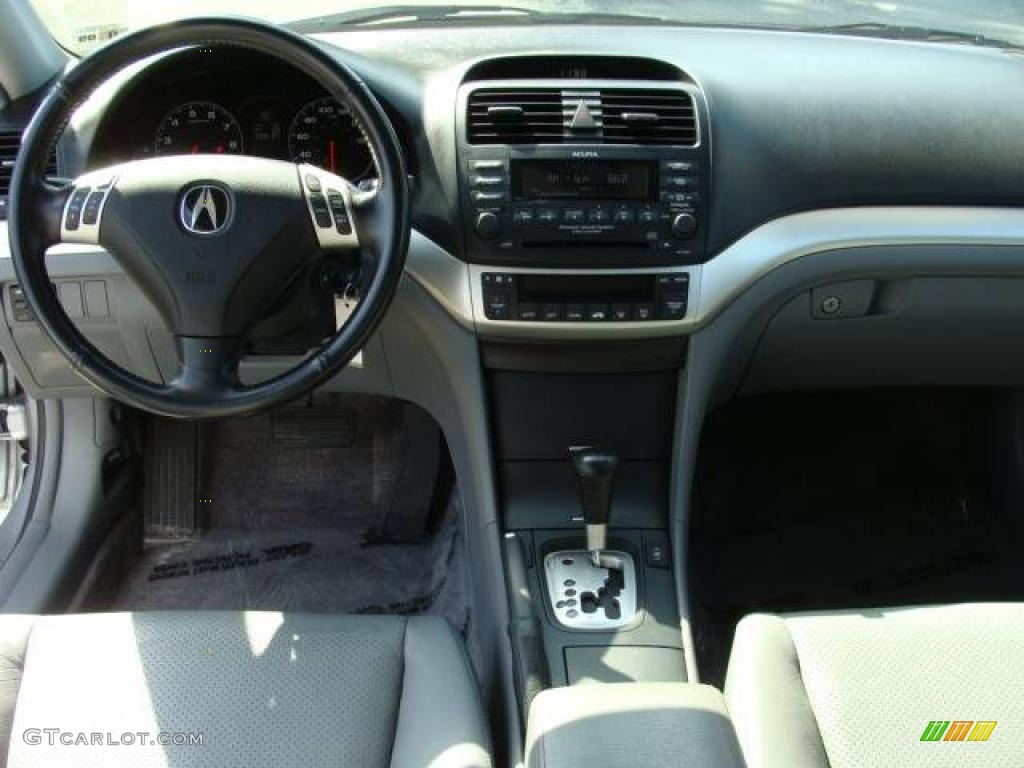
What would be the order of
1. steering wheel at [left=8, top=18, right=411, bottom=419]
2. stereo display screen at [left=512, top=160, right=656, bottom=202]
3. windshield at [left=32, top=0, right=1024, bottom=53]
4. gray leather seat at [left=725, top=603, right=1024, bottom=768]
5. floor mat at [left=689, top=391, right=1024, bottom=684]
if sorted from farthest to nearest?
1. floor mat at [left=689, top=391, right=1024, bottom=684]
2. windshield at [left=32, top=0, right=1024, bottom=53]
3. stereo display screen at [left=512, top=160, right=656, bottom=202]
4. steering wheel at [left=8, top=18, right=411, bottom=419]
5. gray leather seat at [left=725, top=603, right=1024, bottom=768]

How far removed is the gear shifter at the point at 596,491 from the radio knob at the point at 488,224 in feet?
1.31

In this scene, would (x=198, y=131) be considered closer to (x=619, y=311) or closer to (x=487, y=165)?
(x=487, y=165)

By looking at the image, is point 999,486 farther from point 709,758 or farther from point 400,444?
point 709,758

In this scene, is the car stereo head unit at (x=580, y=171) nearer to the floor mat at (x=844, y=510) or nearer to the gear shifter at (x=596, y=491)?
the gear shifter at (x=596, y=491)

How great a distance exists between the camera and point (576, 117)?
1.80 m

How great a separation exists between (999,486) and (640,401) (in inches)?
48.5

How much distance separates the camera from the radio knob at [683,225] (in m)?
1.82

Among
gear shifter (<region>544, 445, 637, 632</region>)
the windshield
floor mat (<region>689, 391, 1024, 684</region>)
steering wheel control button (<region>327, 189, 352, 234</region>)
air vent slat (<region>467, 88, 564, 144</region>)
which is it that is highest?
the windshield

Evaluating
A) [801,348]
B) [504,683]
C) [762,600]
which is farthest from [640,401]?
[762,600]

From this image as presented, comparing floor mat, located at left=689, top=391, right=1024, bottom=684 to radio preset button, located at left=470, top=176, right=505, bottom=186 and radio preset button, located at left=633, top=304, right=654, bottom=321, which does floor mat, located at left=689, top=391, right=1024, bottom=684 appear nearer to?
radio preset button, located at left=633, top=304, right=654, bottom=321

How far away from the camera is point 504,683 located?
1.86 metres

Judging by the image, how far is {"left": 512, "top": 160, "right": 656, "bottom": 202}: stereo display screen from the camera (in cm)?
180

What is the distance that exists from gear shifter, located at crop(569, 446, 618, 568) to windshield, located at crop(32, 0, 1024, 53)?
2.79 feet

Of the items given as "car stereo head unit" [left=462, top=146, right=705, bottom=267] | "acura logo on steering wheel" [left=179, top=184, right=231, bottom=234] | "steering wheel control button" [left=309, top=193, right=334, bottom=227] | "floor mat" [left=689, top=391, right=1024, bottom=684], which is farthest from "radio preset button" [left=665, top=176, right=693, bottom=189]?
"floor mat" [left=689, top=391, right=1024, bottom=684]
